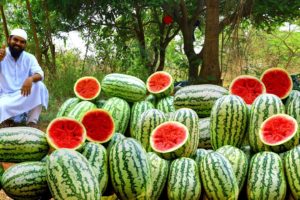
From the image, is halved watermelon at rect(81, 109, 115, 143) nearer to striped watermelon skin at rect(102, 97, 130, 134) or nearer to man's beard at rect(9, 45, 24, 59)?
striped watermelon skin at rect(102, 97, 130, 134)

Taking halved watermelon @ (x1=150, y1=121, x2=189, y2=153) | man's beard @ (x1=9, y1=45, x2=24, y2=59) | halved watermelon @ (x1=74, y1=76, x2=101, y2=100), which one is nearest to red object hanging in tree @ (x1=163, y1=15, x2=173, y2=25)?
man's beard @ (x1=9, y1=45, x2=24, y2=59)

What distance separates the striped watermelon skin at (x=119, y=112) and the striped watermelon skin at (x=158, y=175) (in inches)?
35.8

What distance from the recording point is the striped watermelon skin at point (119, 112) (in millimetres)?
3596

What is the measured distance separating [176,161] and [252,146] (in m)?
0.60

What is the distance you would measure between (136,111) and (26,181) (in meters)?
1.35

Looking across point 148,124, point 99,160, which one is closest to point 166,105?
point 148,124

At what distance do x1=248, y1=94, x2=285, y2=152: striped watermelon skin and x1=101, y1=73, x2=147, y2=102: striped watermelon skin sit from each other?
1.13 metres

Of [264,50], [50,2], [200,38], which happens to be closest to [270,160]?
[50,2]

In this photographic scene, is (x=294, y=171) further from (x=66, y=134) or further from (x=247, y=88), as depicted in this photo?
(x=66, y=134)

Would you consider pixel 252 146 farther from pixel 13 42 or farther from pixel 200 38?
pixel 200 38

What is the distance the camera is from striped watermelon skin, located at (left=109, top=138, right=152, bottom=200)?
250 cm

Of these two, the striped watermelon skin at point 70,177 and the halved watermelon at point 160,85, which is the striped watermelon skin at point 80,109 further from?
the striped watermelon skin at point 70,177

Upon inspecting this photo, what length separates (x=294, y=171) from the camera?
2.63 meters

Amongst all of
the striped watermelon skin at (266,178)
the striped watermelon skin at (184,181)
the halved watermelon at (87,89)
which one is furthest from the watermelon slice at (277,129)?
the halved watermelon at (87,89)
